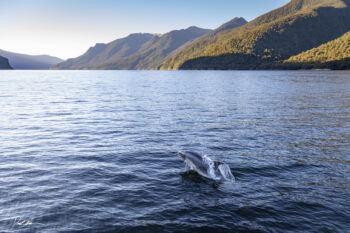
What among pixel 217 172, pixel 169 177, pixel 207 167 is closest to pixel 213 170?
pixel 217 172

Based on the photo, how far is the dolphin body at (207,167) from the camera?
1355 cm

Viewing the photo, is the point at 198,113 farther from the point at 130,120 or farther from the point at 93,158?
the point at 93,158

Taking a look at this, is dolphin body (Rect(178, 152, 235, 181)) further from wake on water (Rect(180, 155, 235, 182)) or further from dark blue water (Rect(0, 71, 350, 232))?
dark blue water (Rect(0, 71, 350, 232))

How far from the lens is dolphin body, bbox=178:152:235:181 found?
13.6 meters

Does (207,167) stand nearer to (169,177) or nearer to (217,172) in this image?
(217,172)

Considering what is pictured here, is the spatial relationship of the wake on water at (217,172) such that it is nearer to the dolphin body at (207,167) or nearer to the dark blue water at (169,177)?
the dolphin body at (207,167)

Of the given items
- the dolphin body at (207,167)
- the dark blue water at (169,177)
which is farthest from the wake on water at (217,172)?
the dark blue water at (169,177)

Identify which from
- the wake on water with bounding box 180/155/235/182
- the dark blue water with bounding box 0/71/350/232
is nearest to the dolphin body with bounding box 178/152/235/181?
the wake on water with bounding box 180/155/235/182

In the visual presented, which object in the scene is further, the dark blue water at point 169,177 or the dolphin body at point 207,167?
the dolphin body at point 207,167

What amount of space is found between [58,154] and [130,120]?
12.3 m

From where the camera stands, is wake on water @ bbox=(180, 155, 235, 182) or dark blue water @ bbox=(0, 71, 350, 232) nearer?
dark blue water @ bbox=(0, 71, 350, 232)

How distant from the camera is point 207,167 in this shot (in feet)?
45.6

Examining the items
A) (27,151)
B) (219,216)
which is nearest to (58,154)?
→ (27,151)

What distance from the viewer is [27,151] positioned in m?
17.9
